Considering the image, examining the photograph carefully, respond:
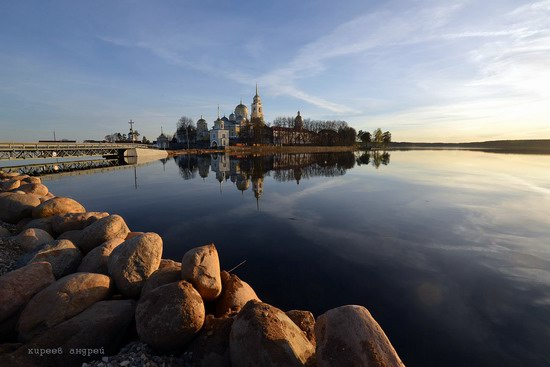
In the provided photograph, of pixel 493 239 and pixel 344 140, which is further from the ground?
pixel 344 140

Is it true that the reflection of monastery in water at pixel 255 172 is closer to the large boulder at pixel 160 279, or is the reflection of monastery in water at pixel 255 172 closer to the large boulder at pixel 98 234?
the large boulder at pixel 98 234

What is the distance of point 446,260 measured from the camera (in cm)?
894

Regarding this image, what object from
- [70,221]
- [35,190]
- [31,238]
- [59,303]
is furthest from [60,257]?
[35,190]

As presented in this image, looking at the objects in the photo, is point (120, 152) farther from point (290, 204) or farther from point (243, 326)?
point (243, 326)

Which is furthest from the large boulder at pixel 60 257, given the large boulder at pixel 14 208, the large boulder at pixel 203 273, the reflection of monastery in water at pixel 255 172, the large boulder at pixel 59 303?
the reflection of monastery in water at pixel 255 172

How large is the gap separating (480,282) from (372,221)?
5.77 metres

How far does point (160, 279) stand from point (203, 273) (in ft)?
2.93

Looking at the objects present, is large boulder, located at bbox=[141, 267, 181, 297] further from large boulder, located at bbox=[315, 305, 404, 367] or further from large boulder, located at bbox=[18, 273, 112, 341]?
large boulder, located at bbox=[315, 305, 404, 367]

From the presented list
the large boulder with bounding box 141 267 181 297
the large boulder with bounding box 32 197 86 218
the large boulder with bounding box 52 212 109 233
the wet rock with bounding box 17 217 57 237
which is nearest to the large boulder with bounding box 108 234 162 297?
the large boulder with bounding box 141 267 181 297

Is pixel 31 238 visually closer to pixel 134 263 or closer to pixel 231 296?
pixel 134 263

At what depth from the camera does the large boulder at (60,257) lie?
585cm

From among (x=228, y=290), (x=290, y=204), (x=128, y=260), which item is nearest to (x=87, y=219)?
(x=128, y=260)

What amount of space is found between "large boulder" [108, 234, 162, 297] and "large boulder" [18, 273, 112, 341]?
36 centimetres

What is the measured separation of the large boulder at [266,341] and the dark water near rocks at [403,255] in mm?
2819
